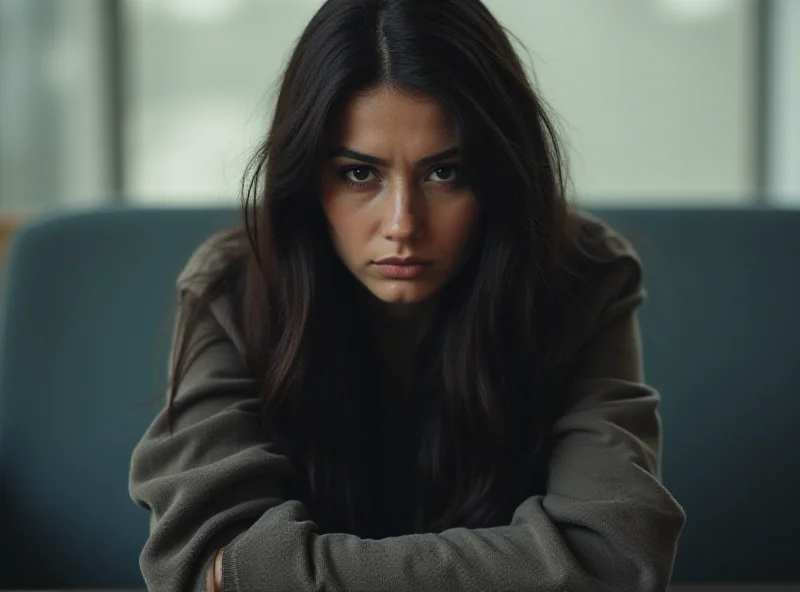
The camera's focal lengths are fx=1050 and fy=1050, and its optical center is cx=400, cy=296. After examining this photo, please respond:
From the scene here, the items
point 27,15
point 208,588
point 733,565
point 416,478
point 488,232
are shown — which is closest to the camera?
point 208,588

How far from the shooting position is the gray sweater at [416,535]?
86 centimetres

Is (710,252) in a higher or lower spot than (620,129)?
lower

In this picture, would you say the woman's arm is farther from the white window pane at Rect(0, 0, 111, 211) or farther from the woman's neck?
the white window pane at Rect(0, 0, 111, 211)

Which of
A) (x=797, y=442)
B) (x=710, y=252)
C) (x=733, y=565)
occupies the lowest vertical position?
(x=733, y=565)

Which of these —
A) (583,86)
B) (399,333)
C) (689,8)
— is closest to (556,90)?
(583,86)

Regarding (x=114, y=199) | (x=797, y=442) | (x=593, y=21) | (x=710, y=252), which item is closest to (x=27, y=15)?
(x=114, y=199)

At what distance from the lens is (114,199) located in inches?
107

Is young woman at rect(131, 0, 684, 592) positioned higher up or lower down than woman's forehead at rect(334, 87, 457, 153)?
lower down

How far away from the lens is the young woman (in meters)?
0.89

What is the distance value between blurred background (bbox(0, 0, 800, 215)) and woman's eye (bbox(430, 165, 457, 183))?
1.65 meters

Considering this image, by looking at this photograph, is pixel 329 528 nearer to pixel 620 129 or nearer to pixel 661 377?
pixel 661 377

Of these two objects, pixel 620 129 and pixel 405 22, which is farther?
pixel 620 129

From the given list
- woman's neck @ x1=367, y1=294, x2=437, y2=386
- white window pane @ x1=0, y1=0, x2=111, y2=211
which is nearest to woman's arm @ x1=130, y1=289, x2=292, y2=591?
woman's neck @ x1=367, y1=294, x2=437, y2=386

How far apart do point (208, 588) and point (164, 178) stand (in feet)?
6.74
